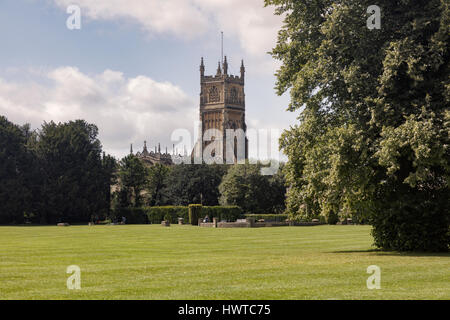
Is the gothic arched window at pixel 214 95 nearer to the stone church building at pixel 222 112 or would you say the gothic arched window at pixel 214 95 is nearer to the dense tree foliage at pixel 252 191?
the stone church building at pixel 222 112

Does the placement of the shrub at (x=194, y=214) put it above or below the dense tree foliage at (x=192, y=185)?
below

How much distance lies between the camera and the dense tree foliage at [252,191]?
88.2 m

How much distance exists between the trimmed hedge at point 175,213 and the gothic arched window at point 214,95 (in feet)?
323

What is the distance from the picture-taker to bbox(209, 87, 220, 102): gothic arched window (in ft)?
601

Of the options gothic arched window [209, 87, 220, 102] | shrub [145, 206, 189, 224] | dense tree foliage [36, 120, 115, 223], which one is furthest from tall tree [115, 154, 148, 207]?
gothic arched window [209, 87, 220, 102]

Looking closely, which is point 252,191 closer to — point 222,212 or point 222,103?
point 222,212

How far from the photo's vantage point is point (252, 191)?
88875 millimetres

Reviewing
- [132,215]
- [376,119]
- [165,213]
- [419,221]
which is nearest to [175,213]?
[165,213]

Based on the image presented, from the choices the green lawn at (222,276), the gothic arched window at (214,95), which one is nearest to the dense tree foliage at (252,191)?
the green lawn at (222,276)

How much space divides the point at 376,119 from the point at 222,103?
524 feet
